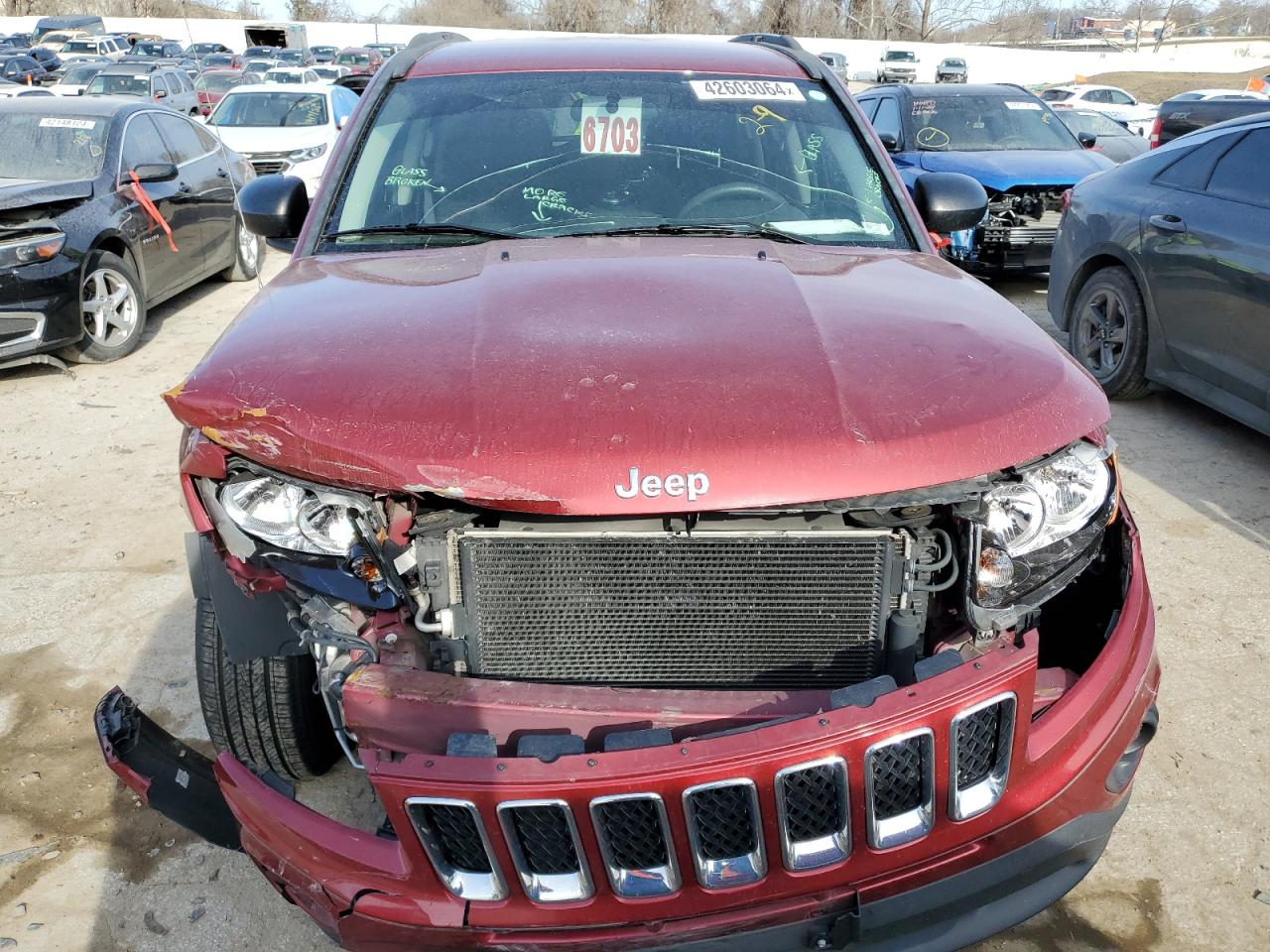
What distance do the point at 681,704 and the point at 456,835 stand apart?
0.45m

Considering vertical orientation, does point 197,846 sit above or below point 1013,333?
below

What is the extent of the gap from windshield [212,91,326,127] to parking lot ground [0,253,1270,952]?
8890mm

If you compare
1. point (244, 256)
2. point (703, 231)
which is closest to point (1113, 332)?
point (703, 231)

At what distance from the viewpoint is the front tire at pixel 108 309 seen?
22.1 feet

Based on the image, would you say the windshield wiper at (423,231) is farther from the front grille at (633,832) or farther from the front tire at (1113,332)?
the front tire at (1113,332)

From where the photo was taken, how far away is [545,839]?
1696mm

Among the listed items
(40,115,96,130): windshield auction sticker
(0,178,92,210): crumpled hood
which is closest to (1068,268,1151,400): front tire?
(0,178,92,210): crumpled hood

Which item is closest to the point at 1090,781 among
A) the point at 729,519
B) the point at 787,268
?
the point at 729,519

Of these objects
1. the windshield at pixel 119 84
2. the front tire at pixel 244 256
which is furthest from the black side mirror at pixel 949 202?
the windshield at pixel 119 84

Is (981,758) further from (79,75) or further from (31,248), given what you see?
(79,75)

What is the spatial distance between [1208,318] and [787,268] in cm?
357

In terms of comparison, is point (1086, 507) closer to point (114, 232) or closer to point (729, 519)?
Answer: point (729, 519)

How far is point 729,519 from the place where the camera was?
1855 mm

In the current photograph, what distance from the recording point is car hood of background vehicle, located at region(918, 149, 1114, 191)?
8.30 metres
